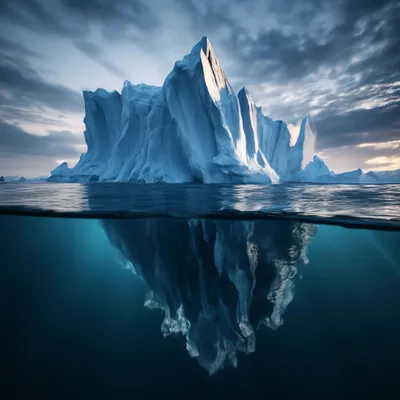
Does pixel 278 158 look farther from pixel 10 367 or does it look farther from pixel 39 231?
pixel 10 367

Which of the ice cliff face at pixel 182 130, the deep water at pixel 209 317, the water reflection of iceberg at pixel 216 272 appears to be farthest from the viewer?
the ice cliff face at pixel 182 130

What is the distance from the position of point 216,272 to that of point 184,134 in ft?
78.1

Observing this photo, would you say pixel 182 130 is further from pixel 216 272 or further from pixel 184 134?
pixel 216 272

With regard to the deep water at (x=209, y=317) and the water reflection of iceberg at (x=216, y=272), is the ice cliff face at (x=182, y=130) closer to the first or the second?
the water reflection of iceberg at (x=216, y=272)

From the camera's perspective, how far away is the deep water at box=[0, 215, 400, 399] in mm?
2119

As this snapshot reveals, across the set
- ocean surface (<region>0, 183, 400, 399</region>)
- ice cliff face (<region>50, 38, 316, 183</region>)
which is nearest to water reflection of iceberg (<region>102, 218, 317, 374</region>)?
ocean surface (<region>0, 183, 400, 399</region>)

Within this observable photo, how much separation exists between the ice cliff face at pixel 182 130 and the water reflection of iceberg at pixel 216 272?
19.0m

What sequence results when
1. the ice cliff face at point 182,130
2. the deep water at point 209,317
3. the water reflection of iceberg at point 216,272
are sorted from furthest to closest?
the ice cliff face at point 182,130, the water reflection of iceberg at point 216,272, the deep water at point 209,317

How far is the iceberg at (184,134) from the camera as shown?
26.2m

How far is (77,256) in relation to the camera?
7.03 metres

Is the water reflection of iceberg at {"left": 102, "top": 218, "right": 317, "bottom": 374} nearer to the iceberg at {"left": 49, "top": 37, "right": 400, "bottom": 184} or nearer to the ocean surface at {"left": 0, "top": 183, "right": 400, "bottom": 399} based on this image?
the ocean surface at {"left": 0, "top": 183, "right": 400, "bottom": 399}

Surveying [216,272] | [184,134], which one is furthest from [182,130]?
[216,272]

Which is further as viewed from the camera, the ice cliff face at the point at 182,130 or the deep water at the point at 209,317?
the ice cliff face at the point at 182,130

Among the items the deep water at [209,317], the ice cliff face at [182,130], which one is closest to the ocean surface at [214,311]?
the deep water at [209,317]
